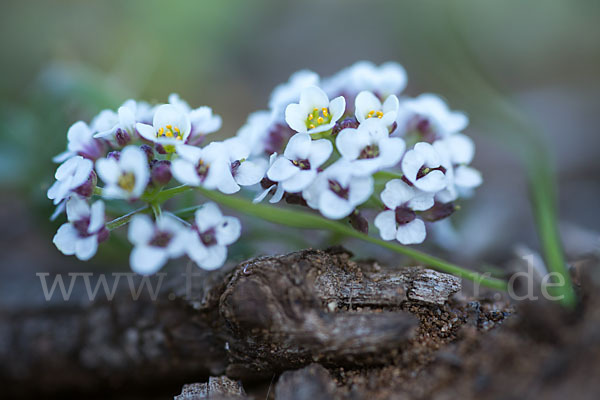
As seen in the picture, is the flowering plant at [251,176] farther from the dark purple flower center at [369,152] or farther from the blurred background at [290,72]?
the blurred background at [290,72]

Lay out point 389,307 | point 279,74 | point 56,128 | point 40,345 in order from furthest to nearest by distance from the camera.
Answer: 1. point 279,74
2. point 56,128
3. point 40,345
4. point 389,307

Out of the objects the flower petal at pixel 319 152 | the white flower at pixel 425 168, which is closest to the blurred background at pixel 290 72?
the flower petal at pixel 319 152

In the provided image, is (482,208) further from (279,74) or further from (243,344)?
(279,74)

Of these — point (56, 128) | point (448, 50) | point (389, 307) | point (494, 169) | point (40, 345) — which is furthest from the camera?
point (494, 169)

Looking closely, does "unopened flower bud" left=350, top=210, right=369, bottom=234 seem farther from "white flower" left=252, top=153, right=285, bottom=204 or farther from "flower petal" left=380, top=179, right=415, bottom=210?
"white flower" left=252, top=153, right=285, bottom=204

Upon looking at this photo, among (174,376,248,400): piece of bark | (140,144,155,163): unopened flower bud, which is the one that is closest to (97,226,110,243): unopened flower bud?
(140,144,155,163): unopened flower bud

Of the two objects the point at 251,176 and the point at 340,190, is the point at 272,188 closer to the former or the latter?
the point at 251,176

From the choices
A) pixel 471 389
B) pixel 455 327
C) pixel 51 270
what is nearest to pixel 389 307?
pixel 455 327
